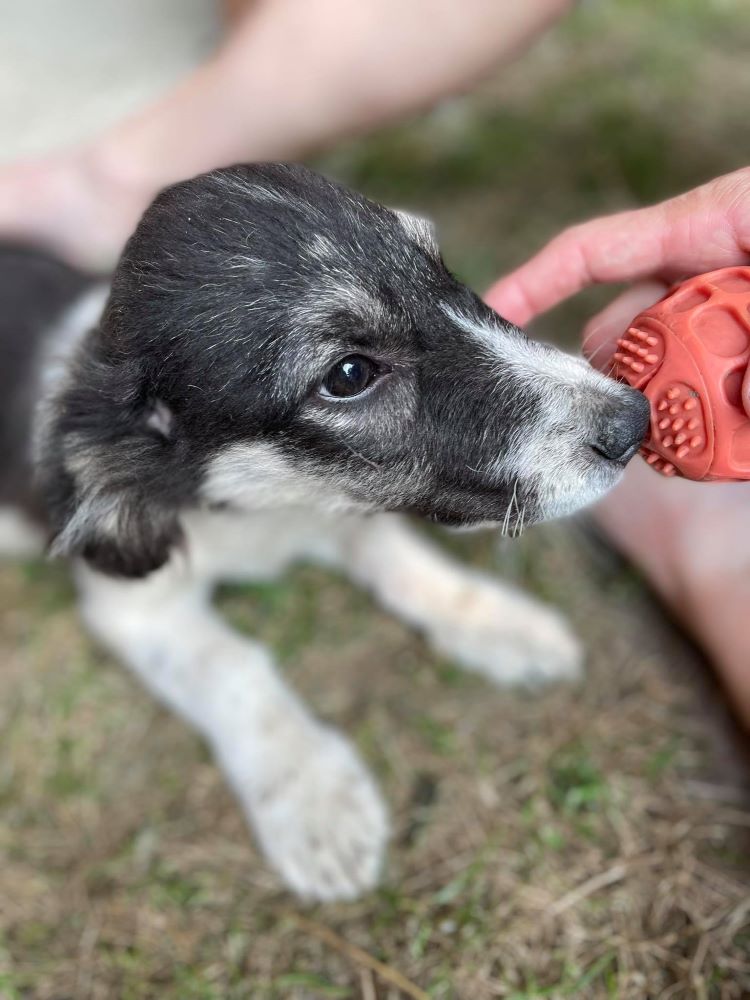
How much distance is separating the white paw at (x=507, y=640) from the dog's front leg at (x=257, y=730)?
0.57m

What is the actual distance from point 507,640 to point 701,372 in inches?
58.8

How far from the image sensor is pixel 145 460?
94.9 inches

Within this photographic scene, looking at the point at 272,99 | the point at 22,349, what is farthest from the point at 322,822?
the point at 272,99

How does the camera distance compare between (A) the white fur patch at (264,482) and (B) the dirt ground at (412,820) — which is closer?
(A) the white fur patch at (264,482)

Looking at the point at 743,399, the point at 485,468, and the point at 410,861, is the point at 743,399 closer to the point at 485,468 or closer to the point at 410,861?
the point at 485,468

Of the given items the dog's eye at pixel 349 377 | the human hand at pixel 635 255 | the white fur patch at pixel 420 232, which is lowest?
the human hand at pixel 635 255

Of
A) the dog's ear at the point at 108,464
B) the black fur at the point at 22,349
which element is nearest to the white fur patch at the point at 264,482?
the dog's ear at the point at 108,464

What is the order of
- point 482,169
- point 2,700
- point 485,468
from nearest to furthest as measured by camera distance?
point 485,468 → point 2,700 → point 482,169

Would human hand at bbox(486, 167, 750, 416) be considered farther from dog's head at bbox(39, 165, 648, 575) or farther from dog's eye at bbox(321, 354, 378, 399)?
dog's eye at bbox(321, 354, 378, 399)

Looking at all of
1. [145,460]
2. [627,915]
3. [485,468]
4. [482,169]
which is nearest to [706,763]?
[627,915]

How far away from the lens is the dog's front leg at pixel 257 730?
112 inches

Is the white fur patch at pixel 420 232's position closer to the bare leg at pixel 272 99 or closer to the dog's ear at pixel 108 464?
the dog's ear at pixel 108 464

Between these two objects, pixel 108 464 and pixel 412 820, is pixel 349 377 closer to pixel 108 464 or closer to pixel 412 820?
pixel 108 464

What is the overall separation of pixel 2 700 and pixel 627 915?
Answer: 2390mm
